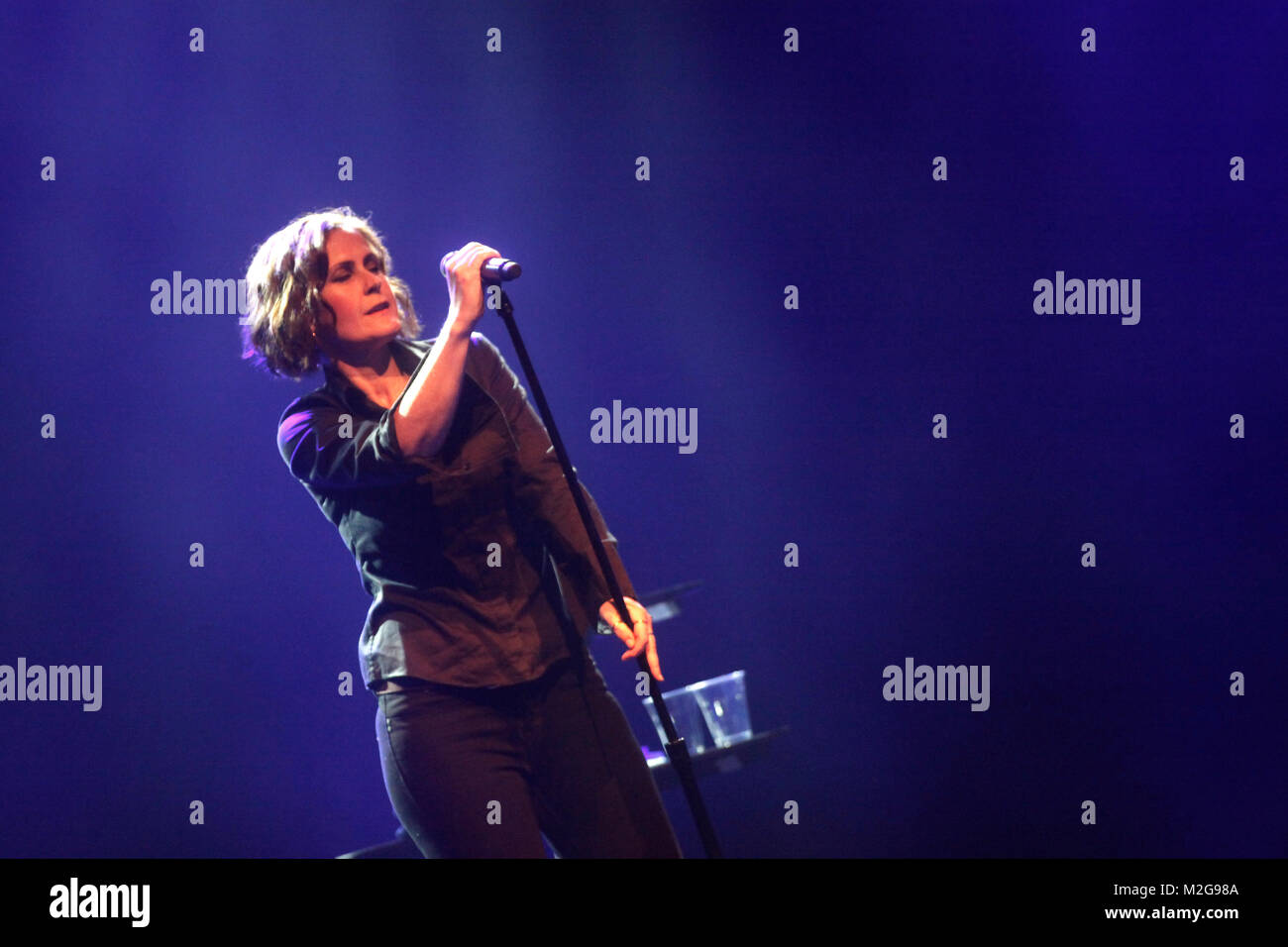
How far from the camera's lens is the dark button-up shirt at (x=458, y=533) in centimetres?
186

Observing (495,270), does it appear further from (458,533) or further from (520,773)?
(520,773)

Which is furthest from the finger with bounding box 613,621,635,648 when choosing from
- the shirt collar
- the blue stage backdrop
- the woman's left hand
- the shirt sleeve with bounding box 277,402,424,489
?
the blue stage backdrop

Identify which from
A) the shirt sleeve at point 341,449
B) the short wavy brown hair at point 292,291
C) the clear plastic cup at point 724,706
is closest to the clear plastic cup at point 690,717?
the clear plastic cup at point 724,706

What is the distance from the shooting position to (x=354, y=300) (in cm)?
202

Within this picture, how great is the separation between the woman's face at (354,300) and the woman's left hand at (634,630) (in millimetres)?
628

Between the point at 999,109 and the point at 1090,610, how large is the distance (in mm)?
1384

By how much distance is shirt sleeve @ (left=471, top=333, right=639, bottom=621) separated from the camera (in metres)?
2.00

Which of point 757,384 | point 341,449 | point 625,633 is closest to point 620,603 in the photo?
point 625,633

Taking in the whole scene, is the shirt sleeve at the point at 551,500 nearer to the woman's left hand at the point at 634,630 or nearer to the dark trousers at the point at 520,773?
the woman's left hand at the point at 634,630

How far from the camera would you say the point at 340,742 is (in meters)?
3.09

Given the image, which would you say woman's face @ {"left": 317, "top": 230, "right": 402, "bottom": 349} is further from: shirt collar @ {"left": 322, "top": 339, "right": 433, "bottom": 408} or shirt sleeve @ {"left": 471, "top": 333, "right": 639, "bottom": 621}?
shirt sleeve @ {"left": 471, "top": 333, "right": 639, "bottom": 621}

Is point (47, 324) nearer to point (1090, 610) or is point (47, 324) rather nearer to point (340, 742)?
point (340, 742)

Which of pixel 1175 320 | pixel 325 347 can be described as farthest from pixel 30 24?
pixel 1175 320

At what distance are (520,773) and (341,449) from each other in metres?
0.61
